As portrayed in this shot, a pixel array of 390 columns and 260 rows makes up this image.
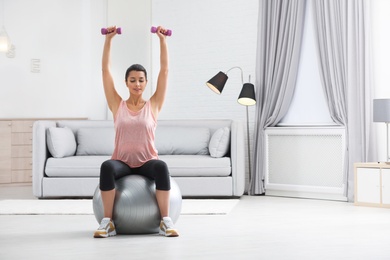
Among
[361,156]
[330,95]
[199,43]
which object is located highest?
[199,43]

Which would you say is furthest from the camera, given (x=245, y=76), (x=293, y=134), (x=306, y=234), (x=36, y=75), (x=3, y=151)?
(x=36, y=75)

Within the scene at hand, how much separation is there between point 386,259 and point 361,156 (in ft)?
10.1

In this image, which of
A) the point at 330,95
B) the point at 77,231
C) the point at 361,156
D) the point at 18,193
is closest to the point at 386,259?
the point at 77,231

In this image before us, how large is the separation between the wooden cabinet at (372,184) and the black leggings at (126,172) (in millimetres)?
2509

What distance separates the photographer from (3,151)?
818cm

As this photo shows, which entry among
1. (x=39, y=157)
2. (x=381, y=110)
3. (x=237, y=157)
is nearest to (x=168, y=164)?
(x=237, y=157)

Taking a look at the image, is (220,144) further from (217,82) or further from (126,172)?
(126,172)

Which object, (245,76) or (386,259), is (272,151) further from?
(386,259)

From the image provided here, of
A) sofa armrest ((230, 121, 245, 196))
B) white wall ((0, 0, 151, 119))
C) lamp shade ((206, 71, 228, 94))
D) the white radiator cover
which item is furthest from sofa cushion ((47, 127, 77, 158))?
the white radiator cover

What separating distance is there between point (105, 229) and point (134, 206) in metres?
0.23

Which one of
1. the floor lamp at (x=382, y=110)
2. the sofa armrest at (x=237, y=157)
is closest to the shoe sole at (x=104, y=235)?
the sofa armrest at (x=237, y=157)

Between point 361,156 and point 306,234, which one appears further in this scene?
point 361,156

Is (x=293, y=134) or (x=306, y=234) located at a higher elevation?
(x=293, y=134)

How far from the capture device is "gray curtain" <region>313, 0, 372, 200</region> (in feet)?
20.8
